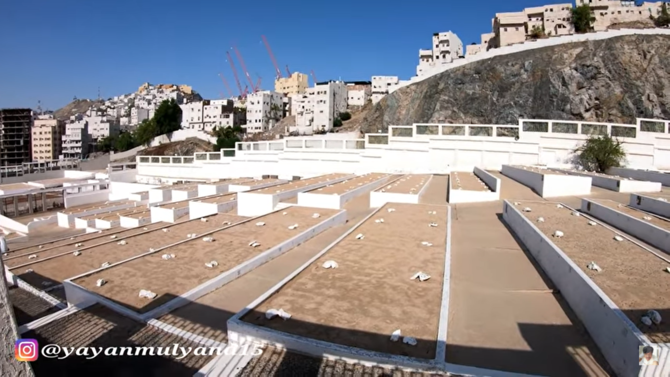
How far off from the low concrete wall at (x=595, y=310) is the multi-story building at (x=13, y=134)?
9769 centimetres

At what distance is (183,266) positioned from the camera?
7.45 m

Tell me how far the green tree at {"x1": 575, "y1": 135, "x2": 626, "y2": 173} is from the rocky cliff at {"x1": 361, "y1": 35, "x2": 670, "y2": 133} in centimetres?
2320

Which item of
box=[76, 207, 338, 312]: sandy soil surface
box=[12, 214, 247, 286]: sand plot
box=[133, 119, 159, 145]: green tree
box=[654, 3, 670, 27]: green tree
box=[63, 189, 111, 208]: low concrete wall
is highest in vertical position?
box=[654, 3, 670, 27]: green tree

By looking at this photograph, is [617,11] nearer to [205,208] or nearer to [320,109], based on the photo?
[320,109]

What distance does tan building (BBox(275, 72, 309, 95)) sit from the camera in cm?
11512

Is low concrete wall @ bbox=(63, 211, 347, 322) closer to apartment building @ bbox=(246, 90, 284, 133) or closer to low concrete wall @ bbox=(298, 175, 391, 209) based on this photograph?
low concrete wall @ bbox=(298, 175, 391, 209)

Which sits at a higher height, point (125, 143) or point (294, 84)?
point (294, 84)

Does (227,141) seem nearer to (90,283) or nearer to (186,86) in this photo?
(90,283)

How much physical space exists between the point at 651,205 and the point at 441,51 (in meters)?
69.2

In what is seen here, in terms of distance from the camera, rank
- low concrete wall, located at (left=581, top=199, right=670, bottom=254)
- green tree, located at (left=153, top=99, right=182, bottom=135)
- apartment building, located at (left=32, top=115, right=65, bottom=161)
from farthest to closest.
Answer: apartment building, located at (left=32, top=115, right=65, bottom=161) < green tree, located at (left=153, top=99, right=182, bottom=135) < low concrete wall, located at (left=581, top=199, right=670, bottom=254)

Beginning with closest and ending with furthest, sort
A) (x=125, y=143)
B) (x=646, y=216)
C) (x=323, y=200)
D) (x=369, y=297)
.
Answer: (x=369, y=297) → (x=646, y=216) → (x=323, y=200) → (x=125, y=143)

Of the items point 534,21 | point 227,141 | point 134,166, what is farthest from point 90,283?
point 534,21

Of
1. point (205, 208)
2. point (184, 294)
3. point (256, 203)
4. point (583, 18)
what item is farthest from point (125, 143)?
point (583, 18)

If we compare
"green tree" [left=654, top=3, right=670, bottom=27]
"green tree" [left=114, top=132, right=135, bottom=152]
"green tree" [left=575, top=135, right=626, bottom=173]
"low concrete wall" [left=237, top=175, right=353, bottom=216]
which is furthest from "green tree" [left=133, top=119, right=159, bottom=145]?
"green tree" [left=654, top=3, right=670, bottom=27]
